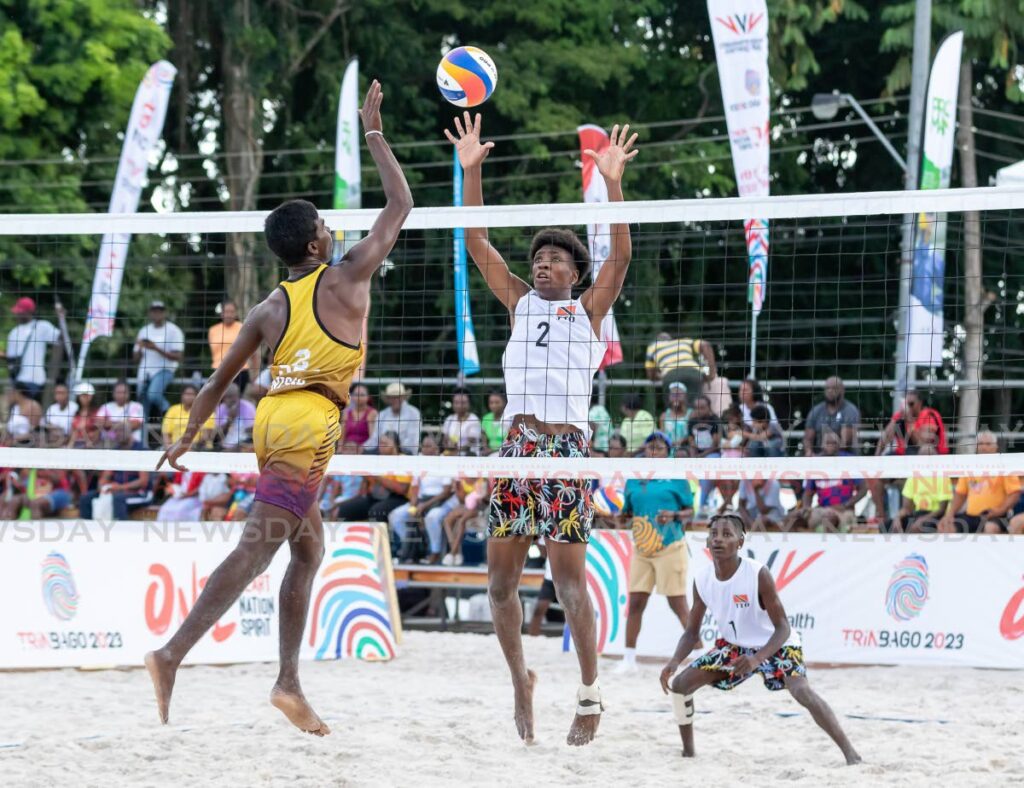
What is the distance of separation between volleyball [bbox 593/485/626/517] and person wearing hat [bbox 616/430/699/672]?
43.7 inches

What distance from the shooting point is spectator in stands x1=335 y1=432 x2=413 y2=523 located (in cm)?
1236

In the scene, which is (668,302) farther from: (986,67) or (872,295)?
(986,67)

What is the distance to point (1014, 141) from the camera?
2112 cm

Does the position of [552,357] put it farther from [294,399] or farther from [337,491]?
[337,491]

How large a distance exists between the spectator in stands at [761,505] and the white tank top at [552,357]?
5.07 meters

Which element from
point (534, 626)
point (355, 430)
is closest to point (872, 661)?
point (534, 626)

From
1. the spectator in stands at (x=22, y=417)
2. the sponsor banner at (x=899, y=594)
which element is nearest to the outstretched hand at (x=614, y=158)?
the sponsor banner at (x=899, y=594)

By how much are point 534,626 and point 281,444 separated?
685 cm

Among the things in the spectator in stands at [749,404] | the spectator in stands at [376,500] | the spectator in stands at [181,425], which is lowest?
the spectator in stands at [376,500]

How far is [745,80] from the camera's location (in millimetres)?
13039

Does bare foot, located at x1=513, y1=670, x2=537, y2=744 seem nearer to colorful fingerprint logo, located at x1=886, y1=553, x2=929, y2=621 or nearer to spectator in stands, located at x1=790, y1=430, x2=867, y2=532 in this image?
colorful fingerprint logo, located at x1=886, y1=553, x2=929, y2=621

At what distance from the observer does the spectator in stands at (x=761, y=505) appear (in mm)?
10922

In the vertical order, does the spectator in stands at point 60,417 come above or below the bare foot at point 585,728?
above

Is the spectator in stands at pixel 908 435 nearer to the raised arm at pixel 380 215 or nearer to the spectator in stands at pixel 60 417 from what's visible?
the raised arm at pixel 380 215
